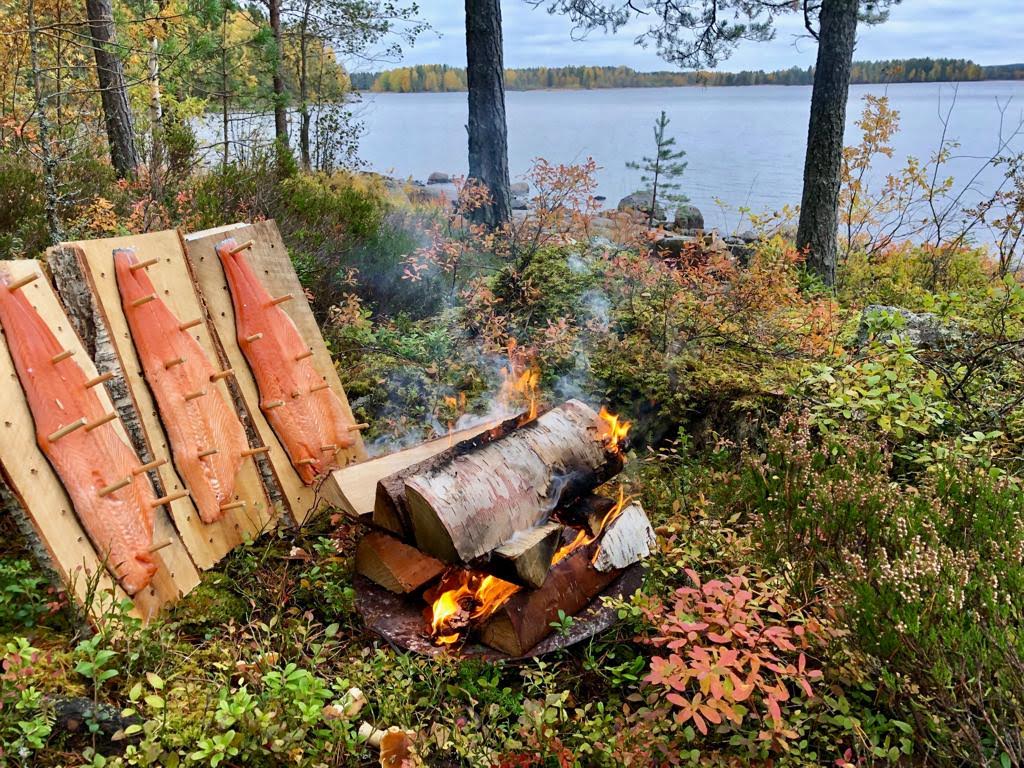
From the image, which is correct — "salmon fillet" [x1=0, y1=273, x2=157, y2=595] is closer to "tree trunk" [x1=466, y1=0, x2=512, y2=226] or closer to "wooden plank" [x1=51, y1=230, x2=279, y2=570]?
"wooden plank" [x1=51, y1=230, x2=279, y2=570]

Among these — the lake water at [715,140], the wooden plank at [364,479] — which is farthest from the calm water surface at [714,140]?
the wooden plank at [364,479]

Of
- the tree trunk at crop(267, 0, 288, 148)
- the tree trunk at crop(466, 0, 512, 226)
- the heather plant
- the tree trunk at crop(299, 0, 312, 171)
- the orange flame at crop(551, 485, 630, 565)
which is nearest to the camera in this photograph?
the heather plant

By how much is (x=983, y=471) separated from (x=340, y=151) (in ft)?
42.5

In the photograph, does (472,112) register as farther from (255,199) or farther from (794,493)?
(794,493)

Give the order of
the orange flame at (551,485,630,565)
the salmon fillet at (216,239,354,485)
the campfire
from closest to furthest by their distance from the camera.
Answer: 1. the campfire
2. the orange flame at (551,485,630,565)
3. the salmon fillet at (216,239,354,485)

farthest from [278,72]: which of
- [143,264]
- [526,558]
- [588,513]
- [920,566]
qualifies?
[920,566]

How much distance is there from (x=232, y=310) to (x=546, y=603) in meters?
2.10

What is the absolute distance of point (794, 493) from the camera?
304cm

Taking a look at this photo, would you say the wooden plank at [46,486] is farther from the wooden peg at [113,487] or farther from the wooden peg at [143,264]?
the wooden peg at [143,264]

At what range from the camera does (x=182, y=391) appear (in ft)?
10.4

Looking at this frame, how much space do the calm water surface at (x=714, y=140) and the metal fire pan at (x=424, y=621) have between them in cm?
412

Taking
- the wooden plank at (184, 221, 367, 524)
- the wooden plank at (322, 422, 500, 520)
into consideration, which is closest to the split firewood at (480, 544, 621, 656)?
the wooden plank at (322, 422, 500, 520)

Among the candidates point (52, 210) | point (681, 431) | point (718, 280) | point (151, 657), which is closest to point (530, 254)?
point (718, 280)

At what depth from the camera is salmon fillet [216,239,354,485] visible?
Answer: 357 centimetres
